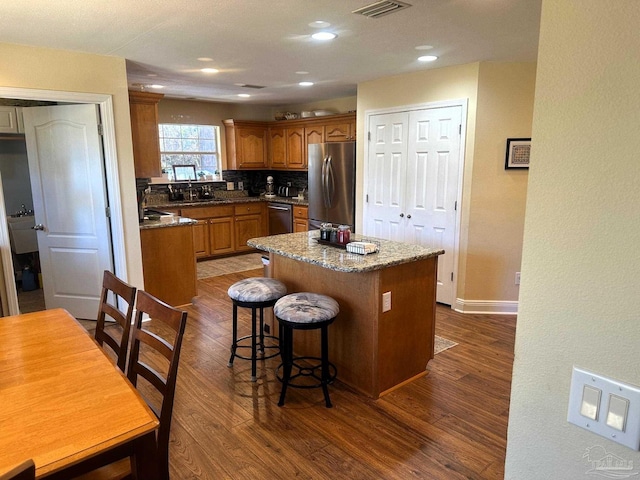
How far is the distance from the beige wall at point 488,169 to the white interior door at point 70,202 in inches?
124

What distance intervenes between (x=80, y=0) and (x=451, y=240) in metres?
3.53

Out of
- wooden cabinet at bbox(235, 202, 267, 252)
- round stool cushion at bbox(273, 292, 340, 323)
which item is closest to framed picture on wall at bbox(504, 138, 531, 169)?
round stool cushion at bbox(273, 292, 340, 323)

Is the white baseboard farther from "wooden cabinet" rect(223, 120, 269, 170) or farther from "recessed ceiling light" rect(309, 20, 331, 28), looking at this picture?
"wooden cabinet" rect(223, 120, 269, 170)

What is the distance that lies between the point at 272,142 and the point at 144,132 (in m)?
3.21

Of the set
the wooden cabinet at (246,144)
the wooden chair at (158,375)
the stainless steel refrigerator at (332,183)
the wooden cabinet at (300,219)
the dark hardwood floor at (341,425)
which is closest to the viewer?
the wooden chair at (158,375)

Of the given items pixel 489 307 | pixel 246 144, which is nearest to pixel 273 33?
pixel 489 307

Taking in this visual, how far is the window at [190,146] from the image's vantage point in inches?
260

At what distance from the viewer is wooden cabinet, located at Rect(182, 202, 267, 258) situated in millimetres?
6297

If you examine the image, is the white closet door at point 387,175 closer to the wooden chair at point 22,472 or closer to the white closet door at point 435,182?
the white closet door at point 435,182

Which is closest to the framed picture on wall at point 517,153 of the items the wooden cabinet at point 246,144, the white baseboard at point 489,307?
the white baseboard at point 489,307

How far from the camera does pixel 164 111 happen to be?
21.1 ft

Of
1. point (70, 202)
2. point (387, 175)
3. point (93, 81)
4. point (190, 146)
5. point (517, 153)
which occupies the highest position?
point (93, 81)

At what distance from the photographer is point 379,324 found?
8.51ft

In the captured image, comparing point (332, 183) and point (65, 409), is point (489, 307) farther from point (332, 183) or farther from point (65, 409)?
point (65, 409)
